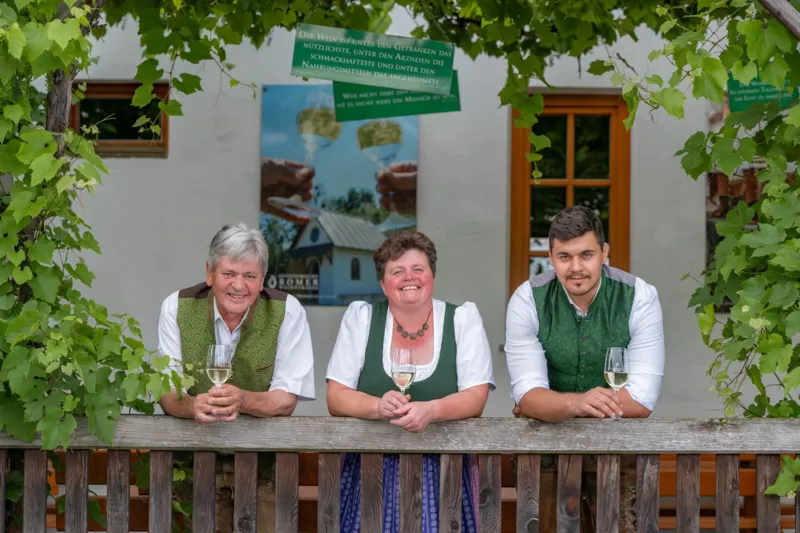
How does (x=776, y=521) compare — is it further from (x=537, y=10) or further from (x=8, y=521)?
(x=537, y=10)

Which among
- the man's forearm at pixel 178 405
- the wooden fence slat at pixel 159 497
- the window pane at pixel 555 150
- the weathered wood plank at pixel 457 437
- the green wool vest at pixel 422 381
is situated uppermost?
the window pane at pixel 555 150

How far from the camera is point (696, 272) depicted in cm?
566

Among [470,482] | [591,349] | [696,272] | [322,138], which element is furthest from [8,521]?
[696,272]

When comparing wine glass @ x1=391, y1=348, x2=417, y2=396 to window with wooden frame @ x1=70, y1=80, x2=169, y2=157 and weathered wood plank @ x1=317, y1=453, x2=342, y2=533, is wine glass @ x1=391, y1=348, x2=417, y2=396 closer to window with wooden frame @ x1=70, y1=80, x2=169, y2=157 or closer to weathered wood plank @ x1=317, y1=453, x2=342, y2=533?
weathered wood plank @ x1=317, y1=453, x2=342, y2=533

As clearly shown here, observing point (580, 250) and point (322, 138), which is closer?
point (580, 250)

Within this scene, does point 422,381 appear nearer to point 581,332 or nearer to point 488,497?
point 488,497

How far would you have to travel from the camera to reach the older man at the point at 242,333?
301 centimetres

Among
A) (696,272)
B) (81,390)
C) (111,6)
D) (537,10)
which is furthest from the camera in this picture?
(696,272)

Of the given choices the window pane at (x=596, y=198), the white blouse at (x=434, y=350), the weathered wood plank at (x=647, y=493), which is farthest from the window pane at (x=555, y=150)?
the weathered wood plank at (x=647, y=493)

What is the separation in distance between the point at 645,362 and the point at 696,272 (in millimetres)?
2774

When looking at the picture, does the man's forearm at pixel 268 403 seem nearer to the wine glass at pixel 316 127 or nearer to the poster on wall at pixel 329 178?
the poster on wall at pixel 329 178

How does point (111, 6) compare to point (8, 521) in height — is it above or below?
above

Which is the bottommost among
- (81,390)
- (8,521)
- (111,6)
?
(8,521)

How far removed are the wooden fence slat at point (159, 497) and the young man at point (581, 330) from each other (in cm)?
107
